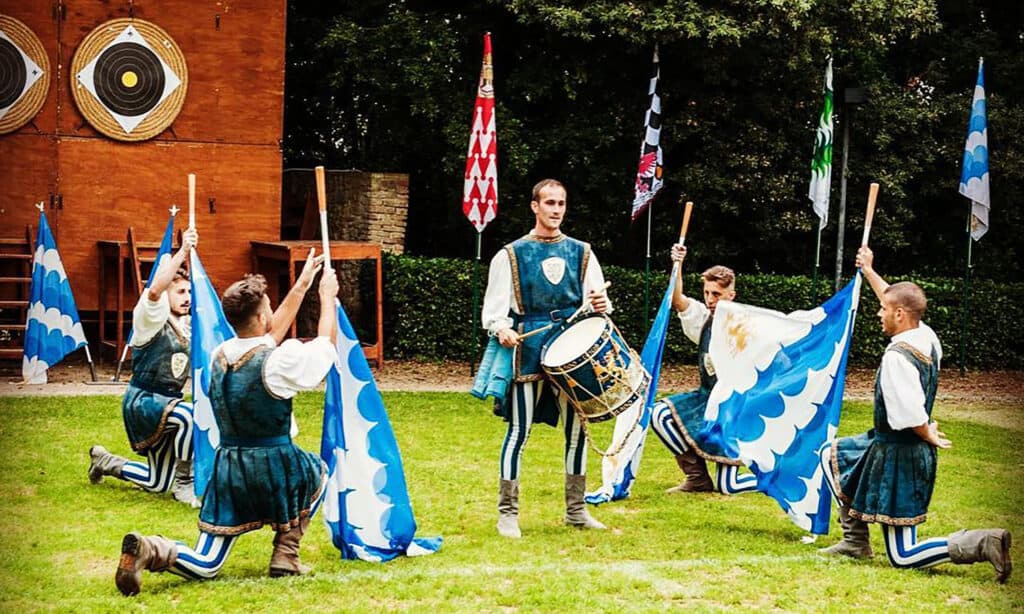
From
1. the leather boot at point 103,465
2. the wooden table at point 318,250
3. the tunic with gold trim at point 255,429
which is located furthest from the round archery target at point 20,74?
the tunic with gold trim at point 255,429

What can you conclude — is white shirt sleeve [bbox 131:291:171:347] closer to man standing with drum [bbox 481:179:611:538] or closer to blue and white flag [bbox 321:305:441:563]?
blue and white flag [bbox 321:305:441:563]

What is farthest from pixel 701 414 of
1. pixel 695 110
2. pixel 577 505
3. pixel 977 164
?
pixel 695 110

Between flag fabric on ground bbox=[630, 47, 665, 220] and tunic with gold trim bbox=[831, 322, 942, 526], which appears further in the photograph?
flag fabric on ground bbox=[630, 47, 665, 220]

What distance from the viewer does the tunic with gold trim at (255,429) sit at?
5031 millimetres

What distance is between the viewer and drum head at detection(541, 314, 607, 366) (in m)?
6.20

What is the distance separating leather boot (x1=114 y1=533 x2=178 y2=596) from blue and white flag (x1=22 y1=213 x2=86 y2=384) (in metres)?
7.10

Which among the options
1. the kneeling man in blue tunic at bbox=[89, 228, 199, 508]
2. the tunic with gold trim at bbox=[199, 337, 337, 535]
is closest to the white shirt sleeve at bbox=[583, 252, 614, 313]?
the tunic with gold trim at bbox=[199, 337, 337, 535]

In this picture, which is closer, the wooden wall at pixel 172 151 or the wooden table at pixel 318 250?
the wooden table at pixel 318 250

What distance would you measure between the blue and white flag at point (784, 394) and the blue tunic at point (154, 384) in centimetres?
331

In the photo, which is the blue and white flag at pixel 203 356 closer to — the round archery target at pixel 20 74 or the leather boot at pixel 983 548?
the leather boot at pixel 983 548

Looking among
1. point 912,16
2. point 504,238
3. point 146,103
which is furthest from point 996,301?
point 146,103

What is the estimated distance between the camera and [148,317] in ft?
22.5

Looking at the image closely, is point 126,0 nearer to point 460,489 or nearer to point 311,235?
point 311,235

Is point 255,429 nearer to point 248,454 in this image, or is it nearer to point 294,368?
point 248,454
